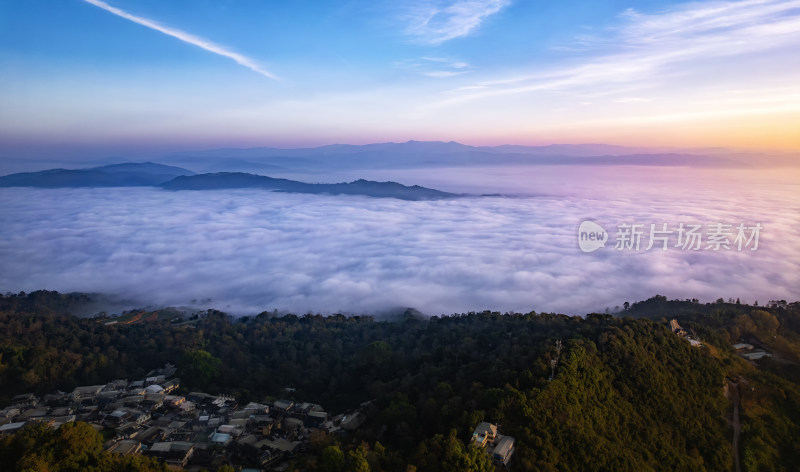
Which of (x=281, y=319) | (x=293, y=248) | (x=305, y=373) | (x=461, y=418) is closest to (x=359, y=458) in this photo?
(x=461, y=418)

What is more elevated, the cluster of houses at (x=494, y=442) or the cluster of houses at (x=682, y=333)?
the cluster of houses at (x=494, y=442)

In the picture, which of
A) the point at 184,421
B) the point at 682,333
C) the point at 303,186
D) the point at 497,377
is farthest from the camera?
the point at 303,186

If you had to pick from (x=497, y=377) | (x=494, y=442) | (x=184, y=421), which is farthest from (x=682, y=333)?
(x=184, y=421)
